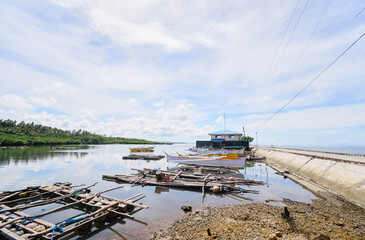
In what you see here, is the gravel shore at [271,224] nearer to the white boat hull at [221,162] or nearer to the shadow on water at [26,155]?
the white boat hull at [221,162]

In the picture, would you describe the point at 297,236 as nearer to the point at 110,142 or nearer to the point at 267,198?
the point at 267,198

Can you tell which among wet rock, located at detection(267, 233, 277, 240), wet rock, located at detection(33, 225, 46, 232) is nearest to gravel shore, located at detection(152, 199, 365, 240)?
wet rock, located at detection(267, 233, 277, 240)

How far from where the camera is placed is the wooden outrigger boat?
23.6ft

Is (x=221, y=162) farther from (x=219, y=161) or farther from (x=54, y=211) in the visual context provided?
(x=54, y=211)

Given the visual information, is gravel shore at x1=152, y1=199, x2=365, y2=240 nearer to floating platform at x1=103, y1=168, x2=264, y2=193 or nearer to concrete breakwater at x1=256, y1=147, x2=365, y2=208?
concrete breakwater at x1=256, y1=147, x2=365, y2=208

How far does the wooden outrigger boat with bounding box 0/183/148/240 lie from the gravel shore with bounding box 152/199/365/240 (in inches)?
138

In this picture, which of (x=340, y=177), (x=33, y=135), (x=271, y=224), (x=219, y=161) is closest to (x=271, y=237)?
(x=271, y=224)

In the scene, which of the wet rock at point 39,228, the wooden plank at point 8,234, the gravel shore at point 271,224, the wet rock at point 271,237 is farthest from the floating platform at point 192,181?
the wooden plank at point 8,234

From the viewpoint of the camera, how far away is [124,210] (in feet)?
34.2

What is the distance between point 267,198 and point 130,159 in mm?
37767

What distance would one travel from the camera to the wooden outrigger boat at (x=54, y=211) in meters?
7.20

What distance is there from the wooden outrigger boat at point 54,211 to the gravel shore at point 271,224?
3.49 metres

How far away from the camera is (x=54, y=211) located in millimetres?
9742

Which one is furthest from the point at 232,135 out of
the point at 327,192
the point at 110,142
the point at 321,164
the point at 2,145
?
the point at 110,142
